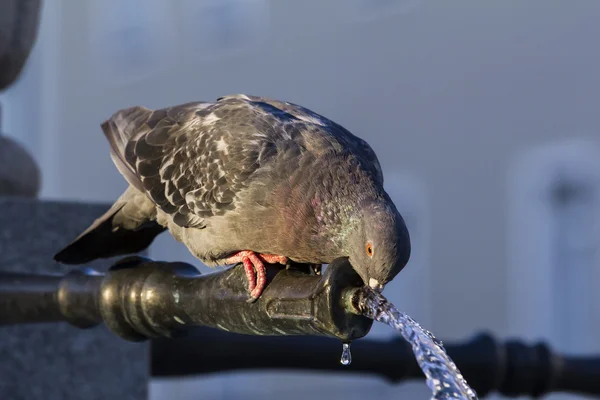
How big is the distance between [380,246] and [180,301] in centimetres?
51

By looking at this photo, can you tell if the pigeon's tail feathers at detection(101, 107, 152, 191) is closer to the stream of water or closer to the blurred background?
the stream of water

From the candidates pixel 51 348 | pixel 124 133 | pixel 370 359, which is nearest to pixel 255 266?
pixel 51 348

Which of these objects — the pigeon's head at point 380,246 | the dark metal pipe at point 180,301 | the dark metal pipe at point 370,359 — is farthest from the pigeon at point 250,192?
the dark metal pipe at point 370,359

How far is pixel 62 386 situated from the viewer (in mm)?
3279

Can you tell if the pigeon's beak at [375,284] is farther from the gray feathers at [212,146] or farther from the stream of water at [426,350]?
the gray feathers at [212,146]

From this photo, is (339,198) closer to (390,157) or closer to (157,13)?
(390,157)

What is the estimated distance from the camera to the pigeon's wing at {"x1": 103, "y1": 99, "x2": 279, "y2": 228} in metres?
3.37

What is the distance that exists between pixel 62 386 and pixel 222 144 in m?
0.91

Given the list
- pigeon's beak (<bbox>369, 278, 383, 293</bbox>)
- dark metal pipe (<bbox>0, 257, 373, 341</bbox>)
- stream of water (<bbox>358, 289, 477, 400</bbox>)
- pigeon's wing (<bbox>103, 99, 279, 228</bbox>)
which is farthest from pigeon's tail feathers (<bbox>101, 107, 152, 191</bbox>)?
stream of water (<bbox>358, 289, 477, 400</bbox>)

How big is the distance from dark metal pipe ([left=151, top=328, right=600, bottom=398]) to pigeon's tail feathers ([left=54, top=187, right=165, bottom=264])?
13.7 inches

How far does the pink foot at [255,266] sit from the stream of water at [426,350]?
1.01 feet

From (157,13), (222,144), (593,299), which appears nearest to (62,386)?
(222,144)

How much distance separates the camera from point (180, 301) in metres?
2.59

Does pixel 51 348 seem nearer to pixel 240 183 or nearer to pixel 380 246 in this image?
pixel 240 183
